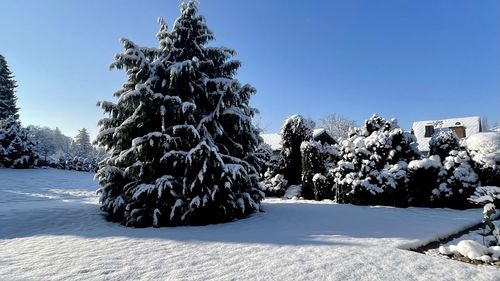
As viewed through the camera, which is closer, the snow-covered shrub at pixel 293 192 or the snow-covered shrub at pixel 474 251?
the snow-covered shrub at pixel 474 251

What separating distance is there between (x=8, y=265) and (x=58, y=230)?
3.48 meters

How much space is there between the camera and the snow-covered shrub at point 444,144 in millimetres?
12906

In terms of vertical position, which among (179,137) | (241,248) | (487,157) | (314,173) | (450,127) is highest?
(450,127)

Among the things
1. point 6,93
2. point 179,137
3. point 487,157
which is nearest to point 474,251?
point 179,137

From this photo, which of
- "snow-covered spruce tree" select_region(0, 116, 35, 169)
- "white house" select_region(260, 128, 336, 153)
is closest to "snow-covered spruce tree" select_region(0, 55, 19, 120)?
"snow-covered spruce tree" select_region(0, 116, 35, 169)

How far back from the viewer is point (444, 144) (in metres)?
13.0

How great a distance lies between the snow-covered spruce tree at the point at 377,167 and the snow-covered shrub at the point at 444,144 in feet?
2.39

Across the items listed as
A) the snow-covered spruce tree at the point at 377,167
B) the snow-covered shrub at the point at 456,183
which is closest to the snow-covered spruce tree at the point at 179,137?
the snow-covered spruce tree at the point at 377,167

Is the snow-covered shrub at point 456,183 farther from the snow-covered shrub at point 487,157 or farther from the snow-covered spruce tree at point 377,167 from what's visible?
the snow-covered spruce tree at point 377,167

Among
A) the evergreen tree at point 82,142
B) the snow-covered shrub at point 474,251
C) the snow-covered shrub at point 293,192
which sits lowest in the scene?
the snow-covered shrub at point 474,251

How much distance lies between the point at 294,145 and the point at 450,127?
22.7m

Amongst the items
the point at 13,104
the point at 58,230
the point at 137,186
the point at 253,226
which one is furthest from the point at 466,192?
the point at 13,104

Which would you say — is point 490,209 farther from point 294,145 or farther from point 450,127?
point 450,127

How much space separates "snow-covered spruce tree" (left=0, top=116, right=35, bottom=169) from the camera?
26.9 metres
